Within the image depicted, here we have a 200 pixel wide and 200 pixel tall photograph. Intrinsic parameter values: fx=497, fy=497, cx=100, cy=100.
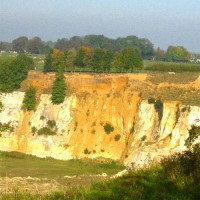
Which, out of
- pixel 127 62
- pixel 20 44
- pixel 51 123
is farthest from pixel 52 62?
pixel 20 44

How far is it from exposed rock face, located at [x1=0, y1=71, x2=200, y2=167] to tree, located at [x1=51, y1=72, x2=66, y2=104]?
62 cm

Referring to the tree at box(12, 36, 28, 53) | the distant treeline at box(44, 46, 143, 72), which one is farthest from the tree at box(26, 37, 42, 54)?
the distant treeline at box(44, 46, 143, 72)

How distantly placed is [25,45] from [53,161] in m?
76.1

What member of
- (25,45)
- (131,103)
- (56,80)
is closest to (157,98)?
(131,103)

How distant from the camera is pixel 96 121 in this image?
52.7 meters

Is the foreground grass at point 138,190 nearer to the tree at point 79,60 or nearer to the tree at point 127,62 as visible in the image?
the tree at point 127,62

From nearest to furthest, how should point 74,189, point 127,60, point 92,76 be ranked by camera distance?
point 74,189, point 92,76, point 127,60

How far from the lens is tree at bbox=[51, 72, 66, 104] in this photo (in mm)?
53969

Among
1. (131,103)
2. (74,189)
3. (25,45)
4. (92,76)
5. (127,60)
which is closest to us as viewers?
(74,189)

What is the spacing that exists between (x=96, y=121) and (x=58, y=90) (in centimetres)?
548

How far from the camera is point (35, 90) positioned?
185 ft

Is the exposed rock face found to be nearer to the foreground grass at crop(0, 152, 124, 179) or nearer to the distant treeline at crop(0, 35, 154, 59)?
the foreground grass at crop(0, 152, 124, 179)

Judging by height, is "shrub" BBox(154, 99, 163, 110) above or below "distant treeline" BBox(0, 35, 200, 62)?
below

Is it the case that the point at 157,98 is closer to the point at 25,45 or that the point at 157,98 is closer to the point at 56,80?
the point at 56,80
